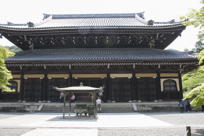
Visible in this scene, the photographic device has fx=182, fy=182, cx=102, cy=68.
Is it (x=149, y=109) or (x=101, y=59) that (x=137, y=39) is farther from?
(x=149, y=109)

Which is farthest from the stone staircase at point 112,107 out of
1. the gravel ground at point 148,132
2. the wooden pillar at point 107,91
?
the gravel ground at point 148,132

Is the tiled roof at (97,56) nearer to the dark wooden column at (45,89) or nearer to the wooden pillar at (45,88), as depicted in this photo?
the dark wooden column at (45,89)

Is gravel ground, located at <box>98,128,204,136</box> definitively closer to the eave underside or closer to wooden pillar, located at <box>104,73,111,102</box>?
wooden pillar, located at <box>104,73,111,102</box>

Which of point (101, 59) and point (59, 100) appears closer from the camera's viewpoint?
point (101, 59)

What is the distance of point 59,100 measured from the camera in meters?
19.6

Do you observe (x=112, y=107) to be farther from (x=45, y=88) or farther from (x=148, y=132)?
(x=148, y=132)

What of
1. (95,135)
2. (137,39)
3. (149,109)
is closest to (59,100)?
(149,109)

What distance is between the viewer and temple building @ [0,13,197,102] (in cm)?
1817

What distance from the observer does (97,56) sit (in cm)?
1884

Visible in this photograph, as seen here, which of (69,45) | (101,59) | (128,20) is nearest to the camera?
(101,59)

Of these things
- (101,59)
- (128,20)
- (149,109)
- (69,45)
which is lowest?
(149,109)

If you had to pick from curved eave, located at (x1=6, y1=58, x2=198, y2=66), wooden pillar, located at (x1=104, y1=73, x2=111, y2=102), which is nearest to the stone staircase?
wooden pillar, located at (x1=104, y1=73, x2=111, y2=102)

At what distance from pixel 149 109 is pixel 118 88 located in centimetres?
383

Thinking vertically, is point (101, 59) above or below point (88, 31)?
below
